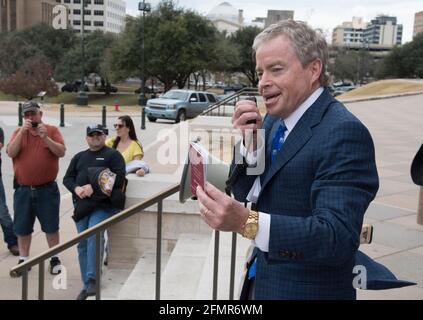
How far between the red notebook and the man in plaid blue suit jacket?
0.12 m

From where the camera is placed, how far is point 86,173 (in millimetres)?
5023

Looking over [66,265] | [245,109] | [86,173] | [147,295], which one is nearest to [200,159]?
[245,109]

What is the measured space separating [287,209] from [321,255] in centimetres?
25

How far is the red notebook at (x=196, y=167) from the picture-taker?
1.64 meters

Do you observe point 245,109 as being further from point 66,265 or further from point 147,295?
point 66,265

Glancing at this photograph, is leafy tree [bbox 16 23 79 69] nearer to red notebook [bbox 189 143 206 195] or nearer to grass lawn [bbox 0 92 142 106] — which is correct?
grass lawn [bbox 0 92 142 106]

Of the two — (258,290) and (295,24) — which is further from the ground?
(295,24)

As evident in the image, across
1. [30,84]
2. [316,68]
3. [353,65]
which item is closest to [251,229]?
[316,68]

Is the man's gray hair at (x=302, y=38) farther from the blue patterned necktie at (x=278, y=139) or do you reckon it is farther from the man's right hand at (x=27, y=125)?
the man's right hand at (x=27, y=125)

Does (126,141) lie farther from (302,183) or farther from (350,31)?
(350,31)

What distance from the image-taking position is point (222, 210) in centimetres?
143

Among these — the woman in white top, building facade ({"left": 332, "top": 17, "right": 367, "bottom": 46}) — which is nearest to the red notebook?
the woman in white top

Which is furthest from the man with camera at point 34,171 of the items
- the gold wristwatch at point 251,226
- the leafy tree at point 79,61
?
the leafy tree at point 79,61

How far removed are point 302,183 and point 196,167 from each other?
1.12 ft
